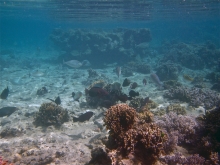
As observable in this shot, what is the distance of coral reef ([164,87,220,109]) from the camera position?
34.7 ft

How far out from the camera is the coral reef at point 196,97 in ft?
34.7

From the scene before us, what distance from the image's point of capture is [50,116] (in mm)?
9047

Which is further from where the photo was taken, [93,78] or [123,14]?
[123,14]

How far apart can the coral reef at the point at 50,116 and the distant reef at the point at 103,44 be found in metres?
19.2

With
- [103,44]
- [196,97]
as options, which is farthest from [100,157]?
[103,44]

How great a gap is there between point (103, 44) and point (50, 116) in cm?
2047

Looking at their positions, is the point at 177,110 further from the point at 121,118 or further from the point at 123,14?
the point at 123,14

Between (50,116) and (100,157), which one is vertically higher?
(100,157)

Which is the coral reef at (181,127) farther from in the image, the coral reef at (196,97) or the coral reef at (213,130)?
the coral reef at (196,97)

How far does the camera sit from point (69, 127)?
8812 mm

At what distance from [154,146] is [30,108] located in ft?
32.7

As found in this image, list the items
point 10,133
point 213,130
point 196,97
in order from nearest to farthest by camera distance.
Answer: point 213,130 → point 10,133 → point 196,97

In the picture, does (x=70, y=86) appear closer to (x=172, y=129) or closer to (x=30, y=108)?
(x=30, y=108)

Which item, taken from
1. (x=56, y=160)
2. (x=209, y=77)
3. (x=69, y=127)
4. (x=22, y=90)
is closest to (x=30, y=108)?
(x=69, y=127)
